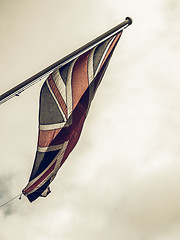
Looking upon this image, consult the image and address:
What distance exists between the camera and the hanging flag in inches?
296

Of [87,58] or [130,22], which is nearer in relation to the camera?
[87,58]

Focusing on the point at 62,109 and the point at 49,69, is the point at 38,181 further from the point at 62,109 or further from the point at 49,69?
the point at 49,69

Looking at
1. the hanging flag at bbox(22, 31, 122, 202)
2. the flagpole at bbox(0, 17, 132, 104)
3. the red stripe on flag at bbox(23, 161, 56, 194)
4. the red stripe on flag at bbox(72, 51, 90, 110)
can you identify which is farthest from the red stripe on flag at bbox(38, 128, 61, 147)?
the flagpole at bbox(0, 17, 132, 104)

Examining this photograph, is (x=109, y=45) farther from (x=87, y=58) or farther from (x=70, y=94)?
(x=70, y=94)

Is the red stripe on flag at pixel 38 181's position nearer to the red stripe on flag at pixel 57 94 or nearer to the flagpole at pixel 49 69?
the red stripe on flag at pixel 57 94

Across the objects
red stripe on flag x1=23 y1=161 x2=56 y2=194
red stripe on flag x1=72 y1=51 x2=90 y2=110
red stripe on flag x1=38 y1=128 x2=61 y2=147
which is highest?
red stripe on flag x1=72 y1=51 x2=90 y2=110

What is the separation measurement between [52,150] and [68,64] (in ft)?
10.1

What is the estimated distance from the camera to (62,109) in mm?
7688

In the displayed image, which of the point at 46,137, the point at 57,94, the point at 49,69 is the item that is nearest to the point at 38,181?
the point at 46,137

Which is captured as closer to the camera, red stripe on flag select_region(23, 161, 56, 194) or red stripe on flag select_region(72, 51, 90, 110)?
red stripe on flag select_region(23, 161, 56, 194)

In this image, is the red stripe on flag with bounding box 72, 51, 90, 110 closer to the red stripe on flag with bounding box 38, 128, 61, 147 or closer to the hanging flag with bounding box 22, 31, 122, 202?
the hanging flag with bounding box 22, 31, 122, 202

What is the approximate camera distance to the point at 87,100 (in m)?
8.12

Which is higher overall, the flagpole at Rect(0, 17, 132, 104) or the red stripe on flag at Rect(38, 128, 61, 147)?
the flagpole at Rect(0, 17, 132, 104)

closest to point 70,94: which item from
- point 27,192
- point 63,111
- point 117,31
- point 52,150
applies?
point 63,111
